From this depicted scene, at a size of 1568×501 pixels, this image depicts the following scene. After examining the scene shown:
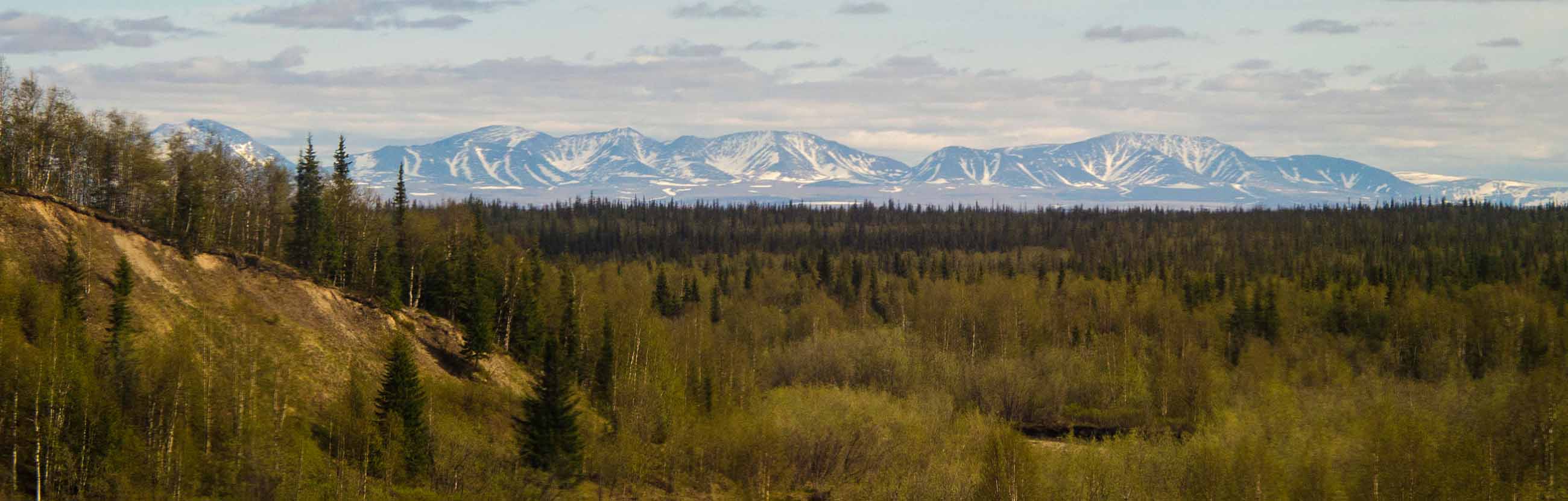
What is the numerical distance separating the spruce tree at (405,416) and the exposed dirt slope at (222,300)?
738cm

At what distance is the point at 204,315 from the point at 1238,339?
11131 cm

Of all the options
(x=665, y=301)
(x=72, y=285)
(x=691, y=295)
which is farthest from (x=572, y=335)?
(x=691, y=295)

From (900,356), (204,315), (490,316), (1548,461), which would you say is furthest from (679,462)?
(1548,461)

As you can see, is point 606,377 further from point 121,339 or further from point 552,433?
point 121,339

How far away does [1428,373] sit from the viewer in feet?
422

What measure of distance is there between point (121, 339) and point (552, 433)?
26.2 meters

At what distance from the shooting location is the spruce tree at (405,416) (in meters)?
71.6

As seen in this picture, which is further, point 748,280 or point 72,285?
point 748,280

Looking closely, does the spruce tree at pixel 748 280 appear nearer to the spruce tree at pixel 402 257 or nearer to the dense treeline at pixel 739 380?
the dense treeline at pixel 739 380

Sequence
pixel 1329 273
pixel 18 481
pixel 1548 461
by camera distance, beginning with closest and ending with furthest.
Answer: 1. pixel 18 481
2. pixel 1548 461
3. pixel 1329 273

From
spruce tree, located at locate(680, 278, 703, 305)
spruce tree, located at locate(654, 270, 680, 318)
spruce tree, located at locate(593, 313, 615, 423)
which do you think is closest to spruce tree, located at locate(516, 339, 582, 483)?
spruce tree, located at locate(593, 313, 615, 423)

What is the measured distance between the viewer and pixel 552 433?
80.6 m

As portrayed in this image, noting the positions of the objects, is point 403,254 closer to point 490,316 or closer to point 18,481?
point 490,316

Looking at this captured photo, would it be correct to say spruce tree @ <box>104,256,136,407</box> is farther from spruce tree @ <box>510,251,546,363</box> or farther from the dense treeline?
spruce tree @ <box>510,251,546,363</box>
